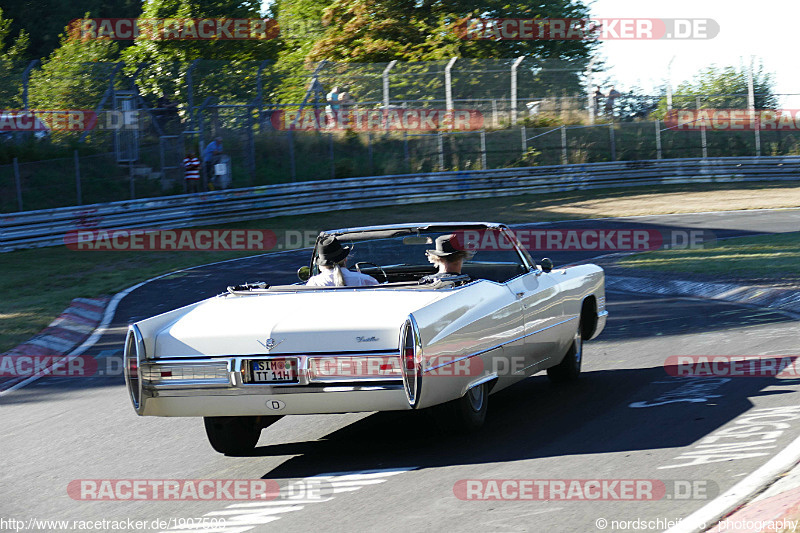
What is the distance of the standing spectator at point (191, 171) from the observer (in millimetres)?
27266

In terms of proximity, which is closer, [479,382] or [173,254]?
[479,382]

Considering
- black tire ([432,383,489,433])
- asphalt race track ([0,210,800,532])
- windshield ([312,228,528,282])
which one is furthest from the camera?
windshield ([312,228,528,282])

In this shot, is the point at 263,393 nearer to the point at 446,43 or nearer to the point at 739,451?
the point at 739,451

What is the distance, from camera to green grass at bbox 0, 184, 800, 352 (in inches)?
635

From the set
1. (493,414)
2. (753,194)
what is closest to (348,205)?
(753,194)

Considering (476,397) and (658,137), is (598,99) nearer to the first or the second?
(658,137)

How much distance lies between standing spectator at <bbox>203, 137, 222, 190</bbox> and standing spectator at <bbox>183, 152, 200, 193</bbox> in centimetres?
54

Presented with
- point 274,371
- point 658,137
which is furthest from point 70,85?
point 274,371

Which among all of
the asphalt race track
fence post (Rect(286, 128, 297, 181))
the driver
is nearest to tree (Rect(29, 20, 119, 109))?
fence post (Rect(286, 128, 297, 181))

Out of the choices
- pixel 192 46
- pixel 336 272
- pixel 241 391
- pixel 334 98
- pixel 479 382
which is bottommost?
pixel 479 382

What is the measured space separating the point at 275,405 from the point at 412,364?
848 mm

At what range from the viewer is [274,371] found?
5887 millimetres

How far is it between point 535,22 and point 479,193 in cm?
1526

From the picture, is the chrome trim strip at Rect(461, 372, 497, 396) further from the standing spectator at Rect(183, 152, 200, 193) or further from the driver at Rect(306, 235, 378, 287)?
the standing spectator at Rect(183, 152, 200, 193)
